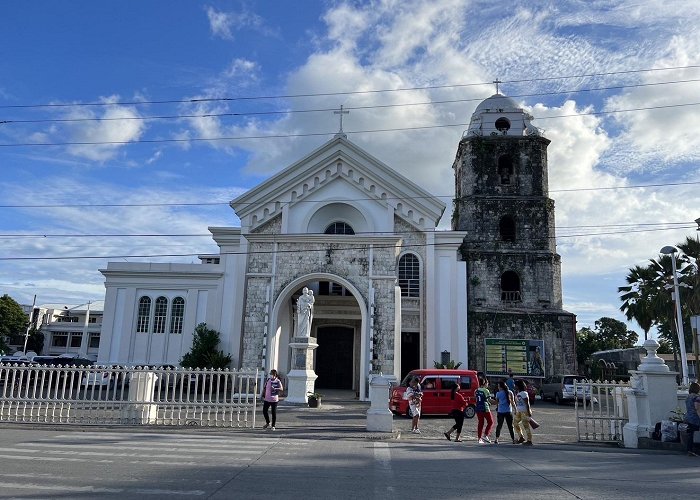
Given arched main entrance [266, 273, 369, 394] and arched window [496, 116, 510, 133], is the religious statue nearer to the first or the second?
arched main entrance [266, 273, 369, 394]

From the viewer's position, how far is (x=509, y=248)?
30.4 meters

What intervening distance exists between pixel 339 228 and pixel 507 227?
1008 centimetres

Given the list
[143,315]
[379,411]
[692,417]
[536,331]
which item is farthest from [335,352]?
[692,417]

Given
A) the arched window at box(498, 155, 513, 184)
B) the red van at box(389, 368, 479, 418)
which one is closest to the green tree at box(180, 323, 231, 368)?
the red van at box(389, 368, 479, 418)

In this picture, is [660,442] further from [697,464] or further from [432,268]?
[432,268]

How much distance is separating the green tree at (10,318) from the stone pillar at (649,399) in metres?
58.7

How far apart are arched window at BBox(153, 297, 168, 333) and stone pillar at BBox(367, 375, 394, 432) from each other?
1695 centimetres

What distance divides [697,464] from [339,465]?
679 centimetres

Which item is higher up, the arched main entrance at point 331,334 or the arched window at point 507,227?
the arched window at point 507,227

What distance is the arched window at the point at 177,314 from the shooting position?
27.7m

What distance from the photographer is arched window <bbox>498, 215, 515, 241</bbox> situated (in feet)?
102

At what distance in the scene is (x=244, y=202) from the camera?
90.9 ft

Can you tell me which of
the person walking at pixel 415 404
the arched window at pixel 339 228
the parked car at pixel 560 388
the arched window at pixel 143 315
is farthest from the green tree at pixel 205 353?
the parked car at pixel 560 388

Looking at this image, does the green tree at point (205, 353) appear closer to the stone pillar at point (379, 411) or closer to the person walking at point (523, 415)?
the stone pillar at point (379, 411)
